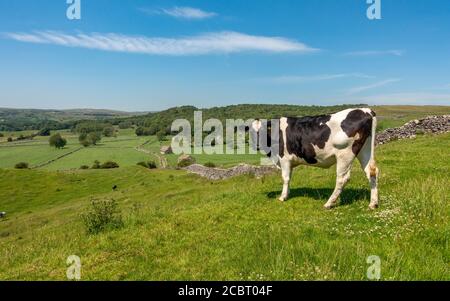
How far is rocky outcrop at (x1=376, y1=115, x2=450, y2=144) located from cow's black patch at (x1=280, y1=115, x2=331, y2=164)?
89.7 feet

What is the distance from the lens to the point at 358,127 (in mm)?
11234

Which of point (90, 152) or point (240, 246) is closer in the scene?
point (240, 246)

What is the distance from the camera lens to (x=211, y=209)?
13.1 metres

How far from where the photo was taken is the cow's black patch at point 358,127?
36.9 feet

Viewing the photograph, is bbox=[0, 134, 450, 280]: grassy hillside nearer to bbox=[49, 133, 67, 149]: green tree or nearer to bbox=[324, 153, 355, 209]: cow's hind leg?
bbox=[324, 153, 355, 209]: cow's hind leg

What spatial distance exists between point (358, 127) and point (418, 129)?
102 ft

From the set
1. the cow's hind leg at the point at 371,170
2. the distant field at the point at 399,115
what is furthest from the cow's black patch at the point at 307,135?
the distant field at the point at 399,115

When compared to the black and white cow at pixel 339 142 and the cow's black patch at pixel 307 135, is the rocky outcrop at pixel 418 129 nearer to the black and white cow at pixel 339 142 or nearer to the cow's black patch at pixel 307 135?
the cow's black patch at pixel 307 135

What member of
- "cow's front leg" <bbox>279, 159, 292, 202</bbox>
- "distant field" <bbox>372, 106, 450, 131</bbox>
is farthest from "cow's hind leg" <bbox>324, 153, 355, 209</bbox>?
"distant field" <bbox>372, 106, 450, 131</bbox>

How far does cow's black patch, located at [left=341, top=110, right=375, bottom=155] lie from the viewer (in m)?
11.2
